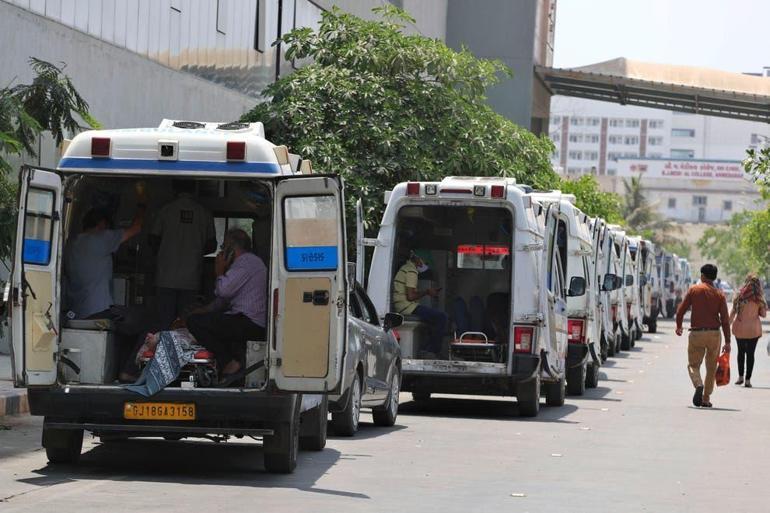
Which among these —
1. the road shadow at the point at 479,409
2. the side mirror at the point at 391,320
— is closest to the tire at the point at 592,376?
the road shadow at the point at 479,409

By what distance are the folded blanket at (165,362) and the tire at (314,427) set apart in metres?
1.41

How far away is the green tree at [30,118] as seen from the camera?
1573 centimetres

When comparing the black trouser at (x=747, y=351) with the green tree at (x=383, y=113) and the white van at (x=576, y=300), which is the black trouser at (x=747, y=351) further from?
the green tree at (x=383, y=113)

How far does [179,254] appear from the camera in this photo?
13328mm

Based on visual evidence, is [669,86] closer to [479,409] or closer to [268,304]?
[479,409]

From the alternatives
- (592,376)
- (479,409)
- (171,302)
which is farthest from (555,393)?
(171,302)

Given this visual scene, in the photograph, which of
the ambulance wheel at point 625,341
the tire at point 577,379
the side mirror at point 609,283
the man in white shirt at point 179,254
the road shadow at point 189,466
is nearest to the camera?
the road shadow at point 189,466

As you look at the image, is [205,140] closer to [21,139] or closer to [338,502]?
[338,502]

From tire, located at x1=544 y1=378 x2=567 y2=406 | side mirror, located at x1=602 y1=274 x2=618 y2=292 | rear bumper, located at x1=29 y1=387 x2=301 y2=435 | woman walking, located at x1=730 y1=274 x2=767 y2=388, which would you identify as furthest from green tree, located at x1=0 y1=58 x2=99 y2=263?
woman walking, located at x1=730 y1=274 x2=767 y2=388

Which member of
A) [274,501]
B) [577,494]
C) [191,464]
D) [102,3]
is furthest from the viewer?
[102,3]

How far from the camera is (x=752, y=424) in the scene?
1862cm

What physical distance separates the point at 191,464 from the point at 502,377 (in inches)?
235

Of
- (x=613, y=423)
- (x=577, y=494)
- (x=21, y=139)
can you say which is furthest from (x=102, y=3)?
(x=577, y=494)

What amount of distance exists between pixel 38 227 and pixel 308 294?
1959mm
